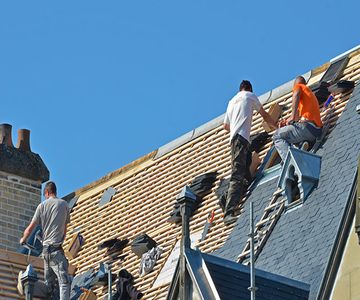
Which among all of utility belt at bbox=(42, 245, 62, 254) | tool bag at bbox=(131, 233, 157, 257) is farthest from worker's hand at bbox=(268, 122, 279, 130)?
utility belt at bbox=(42, 245, 62, 254)

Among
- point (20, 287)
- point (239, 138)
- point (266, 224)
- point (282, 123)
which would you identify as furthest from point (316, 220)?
point (20, 287)

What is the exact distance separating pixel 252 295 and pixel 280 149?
731cm

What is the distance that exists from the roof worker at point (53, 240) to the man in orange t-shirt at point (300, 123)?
3964 mm

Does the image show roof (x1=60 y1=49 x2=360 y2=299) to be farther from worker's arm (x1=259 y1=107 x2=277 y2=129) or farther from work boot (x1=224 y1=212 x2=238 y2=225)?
worker's arm (x1=259 y1=107 x2=277 y2=129)

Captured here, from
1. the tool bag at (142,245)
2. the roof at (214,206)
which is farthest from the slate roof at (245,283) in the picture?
the tool bag at (142,245)

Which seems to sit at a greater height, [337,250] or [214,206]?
[214,206]

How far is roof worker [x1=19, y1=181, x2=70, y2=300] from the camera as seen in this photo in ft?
112

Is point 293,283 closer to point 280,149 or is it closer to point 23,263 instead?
point 280,149

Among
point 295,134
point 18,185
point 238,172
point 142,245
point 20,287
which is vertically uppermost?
point 18,185

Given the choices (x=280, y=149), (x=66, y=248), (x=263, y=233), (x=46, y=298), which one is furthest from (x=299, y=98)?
(x=66, y=248)

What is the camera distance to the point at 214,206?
115 feet

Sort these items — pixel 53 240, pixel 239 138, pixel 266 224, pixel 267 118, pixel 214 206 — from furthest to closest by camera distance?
pixel 267 118 → pixel 214 206 → pixel 239 138 → pixel 53 240 → pixel 266 224

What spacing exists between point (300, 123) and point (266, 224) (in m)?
2.35

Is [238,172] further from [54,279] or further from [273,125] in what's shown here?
[54,279]
